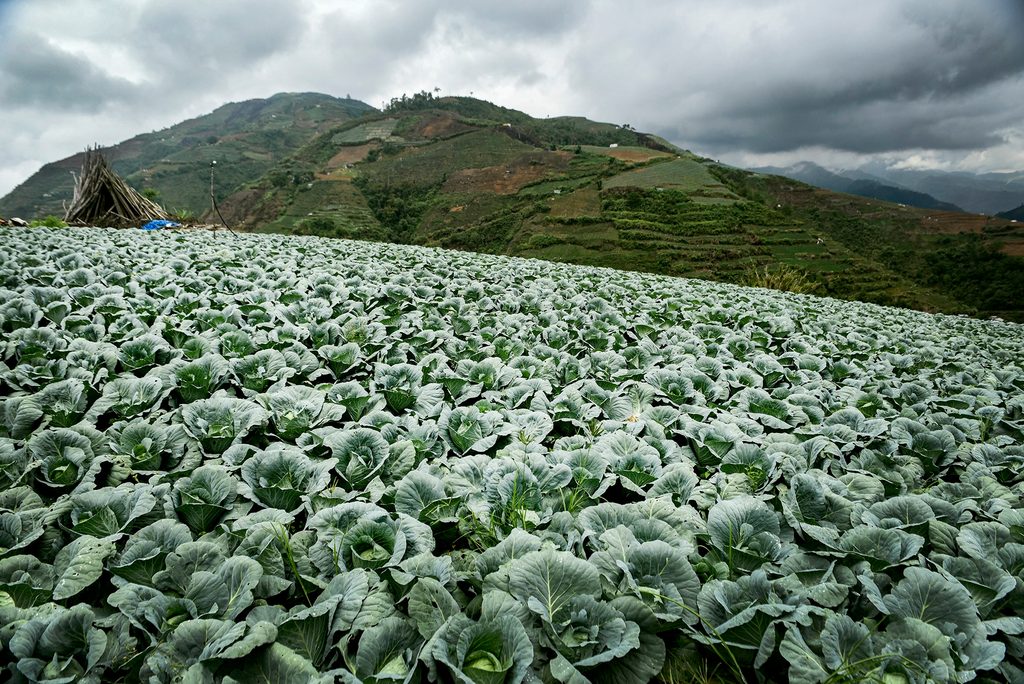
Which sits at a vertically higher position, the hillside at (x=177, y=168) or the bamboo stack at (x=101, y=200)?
the hillside at (x=177, y=168)

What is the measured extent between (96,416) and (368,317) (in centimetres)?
209

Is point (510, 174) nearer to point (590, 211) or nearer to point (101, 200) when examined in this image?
point (590, 211)

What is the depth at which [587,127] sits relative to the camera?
16412cm

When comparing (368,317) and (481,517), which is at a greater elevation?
(368,317)

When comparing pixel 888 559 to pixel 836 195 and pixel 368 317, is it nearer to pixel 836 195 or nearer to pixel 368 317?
pixel 368 317

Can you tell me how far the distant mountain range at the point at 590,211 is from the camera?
50344 millimetres

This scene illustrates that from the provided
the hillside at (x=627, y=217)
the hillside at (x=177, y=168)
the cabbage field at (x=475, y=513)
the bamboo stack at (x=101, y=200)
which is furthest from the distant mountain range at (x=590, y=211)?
the cabbage field at (x=475, y=513)

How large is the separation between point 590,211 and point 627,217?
20.9 feet

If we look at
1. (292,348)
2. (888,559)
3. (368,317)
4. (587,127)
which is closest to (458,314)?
(368,317)

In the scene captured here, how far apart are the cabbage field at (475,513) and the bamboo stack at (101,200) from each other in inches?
750

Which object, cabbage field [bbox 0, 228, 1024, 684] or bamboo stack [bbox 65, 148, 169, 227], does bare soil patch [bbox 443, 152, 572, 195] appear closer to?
bamboo stack [bbox 65, 148, 169, 227]

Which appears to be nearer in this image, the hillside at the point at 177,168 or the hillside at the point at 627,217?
the hillside at the point at 627,217

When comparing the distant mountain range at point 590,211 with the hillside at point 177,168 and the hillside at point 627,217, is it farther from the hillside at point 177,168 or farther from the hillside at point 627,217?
the hillside at point 177,168

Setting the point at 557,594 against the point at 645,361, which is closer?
the point at 557,594
